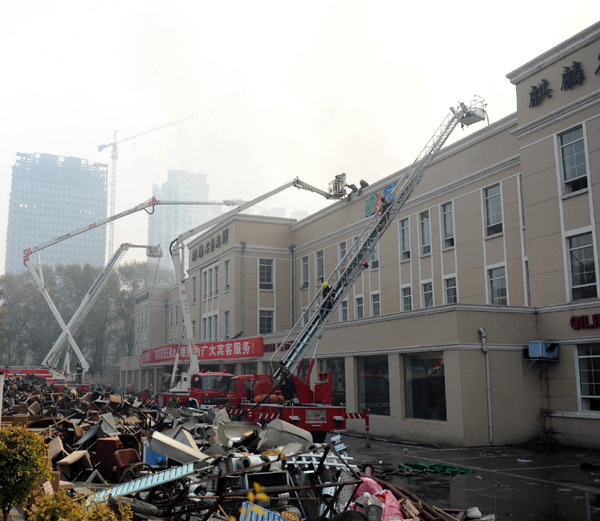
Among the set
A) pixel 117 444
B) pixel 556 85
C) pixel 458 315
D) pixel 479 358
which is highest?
pixel 556 85

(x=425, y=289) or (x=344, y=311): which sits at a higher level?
(x=425, y=289)

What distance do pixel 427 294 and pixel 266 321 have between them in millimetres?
16907

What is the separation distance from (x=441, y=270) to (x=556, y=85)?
432 inches

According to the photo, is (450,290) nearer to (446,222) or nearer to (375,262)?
(446,222)

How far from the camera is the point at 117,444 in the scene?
1334 cm

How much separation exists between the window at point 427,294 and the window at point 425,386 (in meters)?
8.02

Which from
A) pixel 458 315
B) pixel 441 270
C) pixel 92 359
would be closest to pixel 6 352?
pixel 92 359

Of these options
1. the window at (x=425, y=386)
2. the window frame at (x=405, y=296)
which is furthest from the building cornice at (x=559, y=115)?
the window frame at (x=405, y=296)

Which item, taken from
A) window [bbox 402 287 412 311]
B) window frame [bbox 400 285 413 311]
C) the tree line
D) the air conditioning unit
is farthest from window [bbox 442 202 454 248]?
the tree line

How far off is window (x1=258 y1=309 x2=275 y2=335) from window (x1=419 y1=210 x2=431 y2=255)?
16.7 meters

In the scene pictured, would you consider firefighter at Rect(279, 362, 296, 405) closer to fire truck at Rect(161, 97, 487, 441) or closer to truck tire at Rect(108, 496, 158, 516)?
fire truck at Rect(161, 97, 487, 441)

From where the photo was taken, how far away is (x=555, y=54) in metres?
21.8

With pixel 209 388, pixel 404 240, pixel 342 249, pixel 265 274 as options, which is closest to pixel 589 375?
pixel 404 240

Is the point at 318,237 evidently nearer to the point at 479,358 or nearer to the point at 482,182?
the point at 482,182
